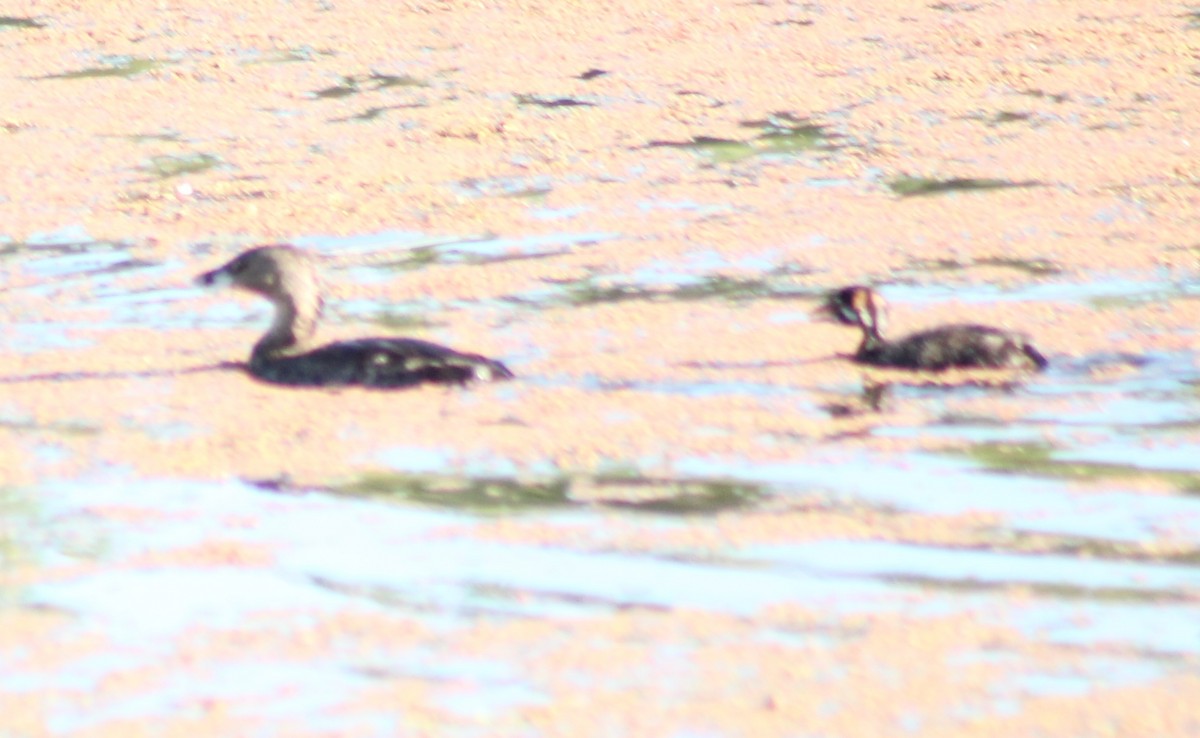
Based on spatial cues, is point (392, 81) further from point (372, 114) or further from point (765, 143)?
point (765, 143)

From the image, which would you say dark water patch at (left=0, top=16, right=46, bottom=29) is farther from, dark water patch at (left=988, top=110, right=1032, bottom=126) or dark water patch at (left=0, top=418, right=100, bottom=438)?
dark water patch at (left=0, top=418, right=100, bottom=438)

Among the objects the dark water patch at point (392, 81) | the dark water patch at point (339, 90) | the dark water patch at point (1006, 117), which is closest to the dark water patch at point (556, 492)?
the dark water patch at point (1006, 117)

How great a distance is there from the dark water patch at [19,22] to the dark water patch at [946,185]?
656cm

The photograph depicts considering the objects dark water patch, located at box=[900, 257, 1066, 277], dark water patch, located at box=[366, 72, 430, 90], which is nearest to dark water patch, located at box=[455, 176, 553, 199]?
dark water patch, located at box=[900, 257, 1066, 277]

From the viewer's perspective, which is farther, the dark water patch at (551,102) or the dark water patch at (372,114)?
the dark water patch at (551,102)

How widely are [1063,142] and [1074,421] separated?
4.49 m

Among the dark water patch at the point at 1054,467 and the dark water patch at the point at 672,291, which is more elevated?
the dark water patch at the point at 1054,467

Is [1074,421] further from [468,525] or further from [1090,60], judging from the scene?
[1090,60]

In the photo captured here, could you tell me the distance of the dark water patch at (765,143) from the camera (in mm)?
11000

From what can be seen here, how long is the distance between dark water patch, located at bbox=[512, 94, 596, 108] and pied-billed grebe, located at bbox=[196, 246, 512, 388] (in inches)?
160

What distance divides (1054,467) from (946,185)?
4.18m

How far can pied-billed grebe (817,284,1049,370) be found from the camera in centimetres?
718

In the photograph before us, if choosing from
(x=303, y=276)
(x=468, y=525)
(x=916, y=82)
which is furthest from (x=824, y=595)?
(x=916, y=82)

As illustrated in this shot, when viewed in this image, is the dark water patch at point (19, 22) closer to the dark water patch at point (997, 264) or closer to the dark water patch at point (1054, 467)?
the dark water patch at point (997, 264)
